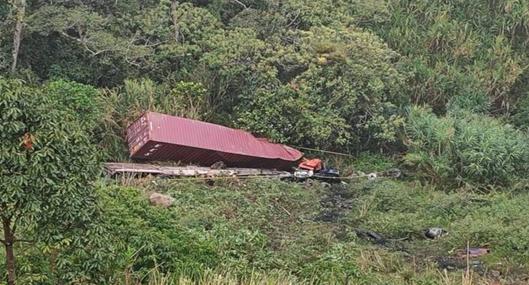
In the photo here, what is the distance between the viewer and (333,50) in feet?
41.8

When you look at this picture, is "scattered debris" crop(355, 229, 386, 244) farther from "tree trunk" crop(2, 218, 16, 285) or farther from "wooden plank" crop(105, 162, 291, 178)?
"tree trunk" crop(2, 218, 16, 285)

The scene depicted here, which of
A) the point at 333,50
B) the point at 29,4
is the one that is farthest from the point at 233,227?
the point at 29,4

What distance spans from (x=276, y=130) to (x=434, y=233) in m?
4.22

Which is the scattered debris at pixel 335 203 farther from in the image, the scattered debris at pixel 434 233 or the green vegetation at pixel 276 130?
the scattered debris at pixel 434 233

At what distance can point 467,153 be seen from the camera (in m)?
11.1

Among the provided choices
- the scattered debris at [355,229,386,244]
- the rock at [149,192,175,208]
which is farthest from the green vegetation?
the rock at [149,192,175,208]

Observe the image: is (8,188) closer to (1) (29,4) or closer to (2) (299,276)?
(2) (299,276)

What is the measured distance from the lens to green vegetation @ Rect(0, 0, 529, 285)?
4.16m

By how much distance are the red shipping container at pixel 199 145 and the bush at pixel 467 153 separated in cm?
223

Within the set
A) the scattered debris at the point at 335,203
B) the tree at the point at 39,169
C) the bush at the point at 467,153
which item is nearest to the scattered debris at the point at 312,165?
the scattered debris at the point at 335,203

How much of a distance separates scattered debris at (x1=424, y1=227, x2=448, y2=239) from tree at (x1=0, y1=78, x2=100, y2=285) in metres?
5.79

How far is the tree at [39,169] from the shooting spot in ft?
12.4

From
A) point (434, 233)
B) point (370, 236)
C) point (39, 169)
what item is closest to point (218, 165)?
point (370, 236)

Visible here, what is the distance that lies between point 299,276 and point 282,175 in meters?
5.24
